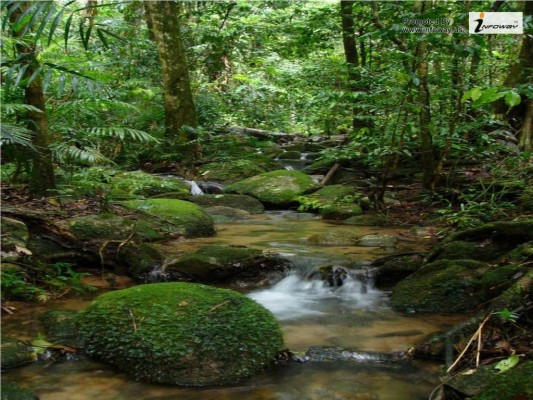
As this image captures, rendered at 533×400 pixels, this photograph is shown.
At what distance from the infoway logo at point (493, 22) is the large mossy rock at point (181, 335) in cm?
451

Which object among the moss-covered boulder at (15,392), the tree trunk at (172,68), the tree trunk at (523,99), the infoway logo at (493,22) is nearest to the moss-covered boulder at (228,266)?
the moss-covered boulder at (15,392)

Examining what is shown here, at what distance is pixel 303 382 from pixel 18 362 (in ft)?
5.59

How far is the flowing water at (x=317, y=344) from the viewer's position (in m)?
2.79

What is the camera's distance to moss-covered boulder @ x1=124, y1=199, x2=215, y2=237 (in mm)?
6238

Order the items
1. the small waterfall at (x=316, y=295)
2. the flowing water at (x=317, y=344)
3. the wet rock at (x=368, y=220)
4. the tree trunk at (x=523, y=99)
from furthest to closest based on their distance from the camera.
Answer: the wet rock at (x=368, y=220), the tree trunk at (x=523, y=99), the small waterfall at (x=316, y=295), the flowing water at (x=317, y=344)

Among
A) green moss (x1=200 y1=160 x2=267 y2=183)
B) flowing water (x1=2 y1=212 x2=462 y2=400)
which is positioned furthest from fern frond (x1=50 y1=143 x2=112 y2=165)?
green moss (x1=200 y1=160 x2=267 y2=183)

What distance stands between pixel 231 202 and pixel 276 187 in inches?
39.5

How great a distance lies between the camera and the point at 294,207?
8711 mm

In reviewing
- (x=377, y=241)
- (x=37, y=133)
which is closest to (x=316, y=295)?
(x=377, y=241)

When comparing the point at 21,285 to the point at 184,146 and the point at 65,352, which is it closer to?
the point at 65,352

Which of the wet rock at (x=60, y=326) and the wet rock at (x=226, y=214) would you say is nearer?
the wet rock at (x=60, y=326)

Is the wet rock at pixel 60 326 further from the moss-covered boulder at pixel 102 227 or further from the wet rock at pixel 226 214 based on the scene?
the wet rock at pixel 226 214

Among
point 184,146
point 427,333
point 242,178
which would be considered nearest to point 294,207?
point 242,178

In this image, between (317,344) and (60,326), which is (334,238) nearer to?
(317,344)
